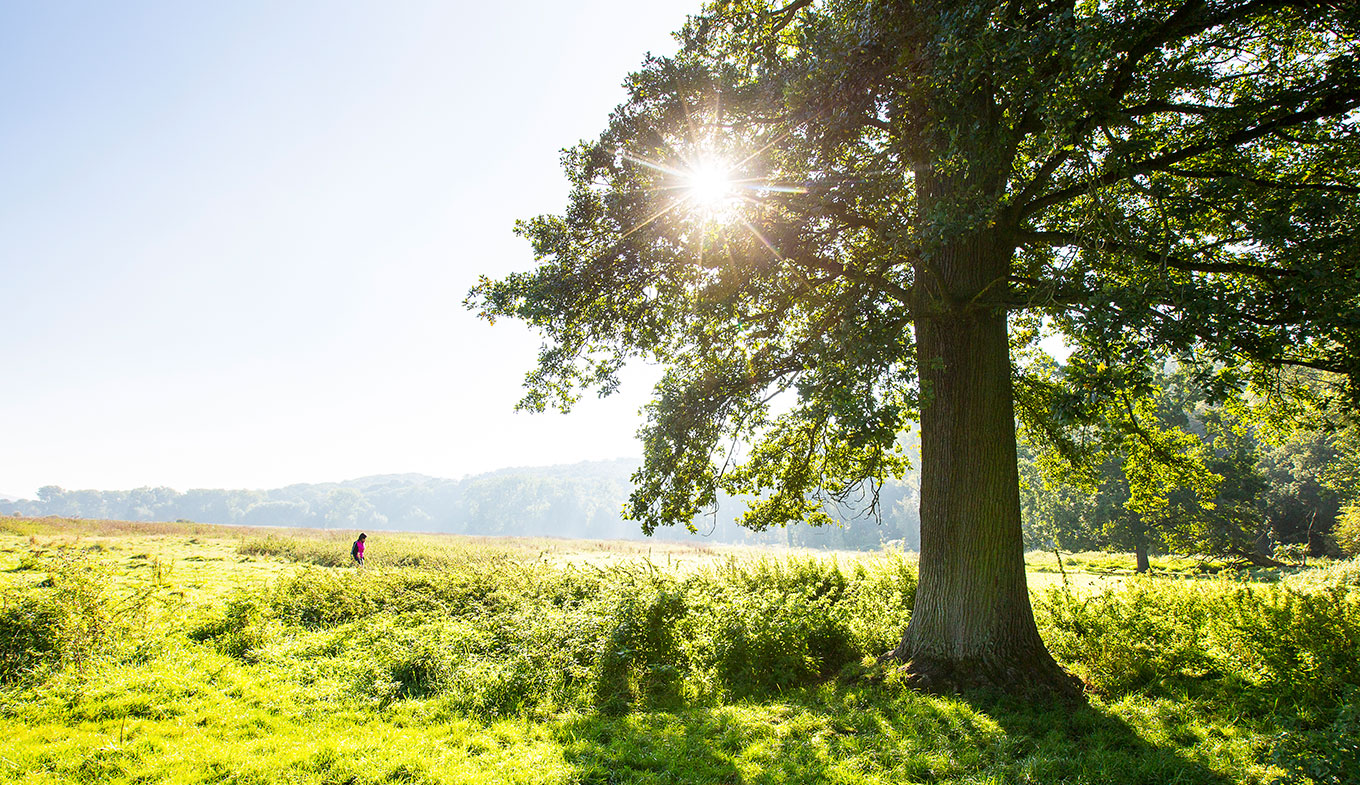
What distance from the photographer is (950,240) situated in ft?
26.6

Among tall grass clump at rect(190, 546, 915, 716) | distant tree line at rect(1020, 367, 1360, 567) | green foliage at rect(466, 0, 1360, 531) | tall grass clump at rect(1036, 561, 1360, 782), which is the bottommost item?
tall grass clump at rect(190, 546, 915, 716)

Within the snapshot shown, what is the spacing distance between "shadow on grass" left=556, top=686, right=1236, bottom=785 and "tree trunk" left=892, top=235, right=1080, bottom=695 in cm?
65

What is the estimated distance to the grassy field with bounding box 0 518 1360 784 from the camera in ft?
18.7

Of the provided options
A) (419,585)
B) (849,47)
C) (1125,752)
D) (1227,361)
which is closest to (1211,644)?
(1125,752)

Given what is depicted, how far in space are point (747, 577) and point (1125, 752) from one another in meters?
8.47

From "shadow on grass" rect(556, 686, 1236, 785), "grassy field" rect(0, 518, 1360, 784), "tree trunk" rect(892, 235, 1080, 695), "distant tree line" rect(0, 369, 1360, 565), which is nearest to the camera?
"shadow on grass" rect(556, 686, 1236, 785)

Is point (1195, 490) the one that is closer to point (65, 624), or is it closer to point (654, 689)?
point (654, 689)

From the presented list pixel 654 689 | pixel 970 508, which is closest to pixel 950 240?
pixel 970 508

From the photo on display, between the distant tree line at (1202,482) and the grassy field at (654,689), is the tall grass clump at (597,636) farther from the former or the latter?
the distant tree line at (1202,482)

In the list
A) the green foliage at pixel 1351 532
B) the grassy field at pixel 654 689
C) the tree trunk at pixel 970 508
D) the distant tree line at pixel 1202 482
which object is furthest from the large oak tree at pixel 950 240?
the green foliage at pixel 1351 532

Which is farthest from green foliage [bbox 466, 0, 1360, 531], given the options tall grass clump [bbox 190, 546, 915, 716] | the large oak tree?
tall grass clump [bbox 190, 546, 915, 716]

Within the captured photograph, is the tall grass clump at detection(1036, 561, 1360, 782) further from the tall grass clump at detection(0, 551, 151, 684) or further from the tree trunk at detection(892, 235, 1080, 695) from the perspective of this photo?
the tall grass clump at detection(0, 551, 151, 684)

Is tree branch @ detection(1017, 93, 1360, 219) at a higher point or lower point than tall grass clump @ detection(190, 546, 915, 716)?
higher

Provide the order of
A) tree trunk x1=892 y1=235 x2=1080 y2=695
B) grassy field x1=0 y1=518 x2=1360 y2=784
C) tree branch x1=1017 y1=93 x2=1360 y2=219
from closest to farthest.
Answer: grassy field x1=0 y1=518 x2=1360 y2=784 < tree branch x1=1017 y1=93 x2=1360 y2=219 < tree trunk x1=892 y1=235 x2=1080 y2=695
